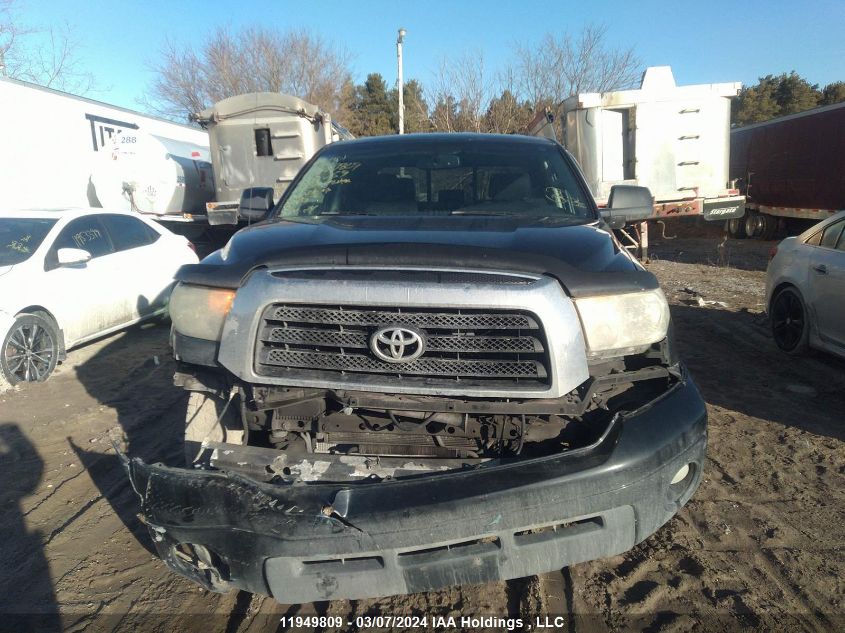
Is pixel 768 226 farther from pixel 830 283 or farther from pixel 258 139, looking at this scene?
pixel 258 139

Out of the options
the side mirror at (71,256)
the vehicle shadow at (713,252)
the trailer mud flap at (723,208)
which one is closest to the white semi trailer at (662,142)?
the trailer mud flap at (723,208)

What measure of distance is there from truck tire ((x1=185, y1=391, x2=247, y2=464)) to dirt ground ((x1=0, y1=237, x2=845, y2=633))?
27.6 inches

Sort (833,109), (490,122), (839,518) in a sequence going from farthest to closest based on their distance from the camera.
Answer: (490,122) → (833,109) → (839,518)

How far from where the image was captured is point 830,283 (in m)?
5.36

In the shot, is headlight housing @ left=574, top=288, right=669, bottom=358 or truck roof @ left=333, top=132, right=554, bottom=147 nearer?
headlight housing @ left=574, top=288, right=669, bottom=358

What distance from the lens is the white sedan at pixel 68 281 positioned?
18.5 ft

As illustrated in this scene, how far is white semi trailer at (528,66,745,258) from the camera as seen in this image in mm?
11312

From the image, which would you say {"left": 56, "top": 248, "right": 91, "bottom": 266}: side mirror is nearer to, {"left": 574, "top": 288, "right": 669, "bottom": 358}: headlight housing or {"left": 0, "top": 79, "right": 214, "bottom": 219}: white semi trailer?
{"left": 574, "top": 288, "right": 669, "bottom": 358}: headlight housing

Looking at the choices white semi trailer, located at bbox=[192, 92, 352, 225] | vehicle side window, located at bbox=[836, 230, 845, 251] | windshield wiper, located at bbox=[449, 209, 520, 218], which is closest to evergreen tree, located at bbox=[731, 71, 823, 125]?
white semi trailer, located at bbox=[192, 92, 352, 225]

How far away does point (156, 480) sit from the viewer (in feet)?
7.13

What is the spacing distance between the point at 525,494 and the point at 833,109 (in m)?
15.5

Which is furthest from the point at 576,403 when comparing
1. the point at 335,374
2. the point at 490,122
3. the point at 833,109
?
the point at 490,122

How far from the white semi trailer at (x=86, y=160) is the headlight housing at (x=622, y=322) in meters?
11.9

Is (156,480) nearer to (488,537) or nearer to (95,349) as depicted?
(488,537)
